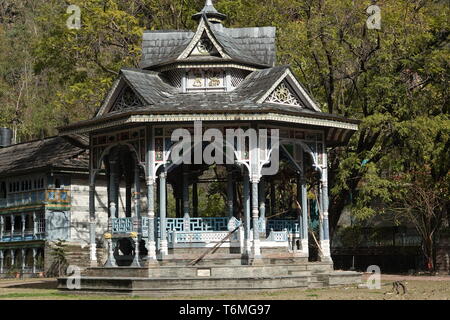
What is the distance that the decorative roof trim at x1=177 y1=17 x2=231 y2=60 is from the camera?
3192 cm

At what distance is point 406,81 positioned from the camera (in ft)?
135

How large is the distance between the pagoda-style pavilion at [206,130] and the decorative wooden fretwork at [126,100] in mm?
40

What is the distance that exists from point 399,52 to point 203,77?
12235 mm

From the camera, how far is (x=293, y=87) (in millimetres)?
31672

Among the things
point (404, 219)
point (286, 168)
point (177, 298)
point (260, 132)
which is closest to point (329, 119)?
point (260, 132)

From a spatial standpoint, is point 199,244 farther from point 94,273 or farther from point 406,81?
point 406,81

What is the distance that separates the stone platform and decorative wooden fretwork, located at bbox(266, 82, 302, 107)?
5852mm

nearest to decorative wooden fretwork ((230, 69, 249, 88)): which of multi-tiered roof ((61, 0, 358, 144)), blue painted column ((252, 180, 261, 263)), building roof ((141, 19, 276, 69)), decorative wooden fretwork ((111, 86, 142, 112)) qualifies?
multi-tiered roof ((61, 0, 358, 144))

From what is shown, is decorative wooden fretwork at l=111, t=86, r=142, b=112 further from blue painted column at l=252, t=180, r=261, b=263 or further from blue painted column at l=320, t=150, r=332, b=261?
blue painted column at l=320, t=150, r=332, b=261

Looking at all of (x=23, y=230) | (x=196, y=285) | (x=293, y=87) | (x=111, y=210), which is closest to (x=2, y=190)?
(x=23, y=230)

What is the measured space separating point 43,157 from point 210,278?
26214mm

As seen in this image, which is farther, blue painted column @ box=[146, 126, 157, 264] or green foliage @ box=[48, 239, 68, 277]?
green foliage @ box=[48, 239, 68, 277]

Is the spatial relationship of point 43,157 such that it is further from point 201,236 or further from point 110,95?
point 201,236

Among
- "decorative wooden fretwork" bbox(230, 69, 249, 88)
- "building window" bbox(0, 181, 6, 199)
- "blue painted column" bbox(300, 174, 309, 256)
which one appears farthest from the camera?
"building window" bbox(0, 181, 6, 199)
